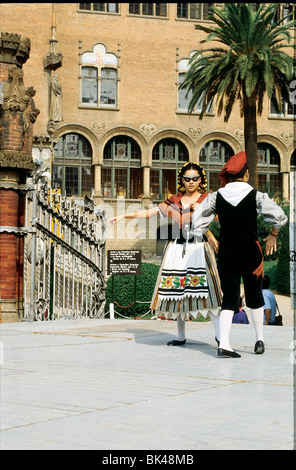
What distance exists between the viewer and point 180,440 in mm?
3033

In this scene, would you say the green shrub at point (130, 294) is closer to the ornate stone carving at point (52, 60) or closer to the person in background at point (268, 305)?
the person in background at point (268, 305)

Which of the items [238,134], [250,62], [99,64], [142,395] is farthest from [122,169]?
[142,395]

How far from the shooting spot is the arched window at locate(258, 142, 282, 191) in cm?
4674

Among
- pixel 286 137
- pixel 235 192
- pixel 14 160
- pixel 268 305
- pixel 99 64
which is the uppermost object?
pixel 99 64

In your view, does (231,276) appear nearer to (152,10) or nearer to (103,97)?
(103,97)

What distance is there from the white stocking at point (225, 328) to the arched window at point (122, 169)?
38288mm

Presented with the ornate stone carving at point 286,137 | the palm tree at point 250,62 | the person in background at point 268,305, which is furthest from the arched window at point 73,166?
the person in background at point 268,305

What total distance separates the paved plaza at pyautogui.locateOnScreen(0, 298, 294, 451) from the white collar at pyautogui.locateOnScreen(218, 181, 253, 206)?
4.62 feet

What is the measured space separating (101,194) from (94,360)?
3815cm

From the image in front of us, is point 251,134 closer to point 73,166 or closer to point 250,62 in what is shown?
point 250,62

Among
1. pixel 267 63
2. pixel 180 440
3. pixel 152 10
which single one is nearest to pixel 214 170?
pixel 152 10

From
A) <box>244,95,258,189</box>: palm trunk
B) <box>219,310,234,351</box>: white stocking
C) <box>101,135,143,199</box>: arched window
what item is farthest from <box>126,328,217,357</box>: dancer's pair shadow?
<box>101,135,143,199</box>: arched window

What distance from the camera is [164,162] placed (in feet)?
Answer: 148

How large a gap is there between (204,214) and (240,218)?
1.31ft
